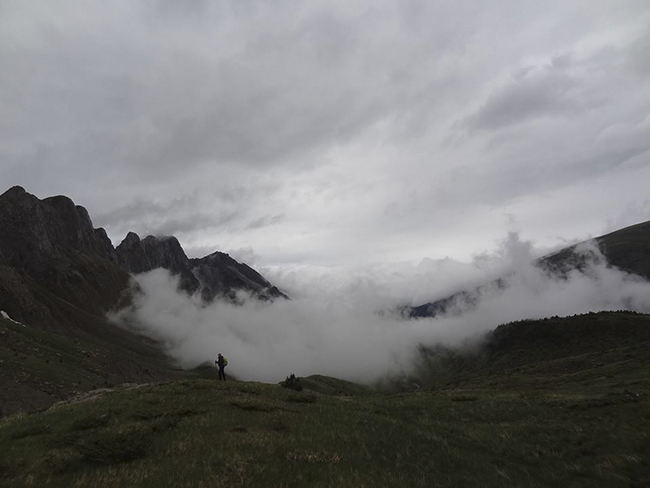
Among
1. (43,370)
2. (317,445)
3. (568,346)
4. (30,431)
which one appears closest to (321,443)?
(317,445)

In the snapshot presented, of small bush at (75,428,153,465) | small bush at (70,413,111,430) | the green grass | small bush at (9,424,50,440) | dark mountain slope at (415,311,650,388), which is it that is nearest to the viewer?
the green grass

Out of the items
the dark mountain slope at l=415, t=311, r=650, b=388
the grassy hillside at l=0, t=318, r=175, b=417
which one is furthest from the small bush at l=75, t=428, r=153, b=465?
the dark mountain slope at l=415, t=311, r=650, b=388

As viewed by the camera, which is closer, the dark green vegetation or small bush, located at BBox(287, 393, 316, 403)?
the dark green vegetation

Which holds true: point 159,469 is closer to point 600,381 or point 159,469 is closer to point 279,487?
point 279,487

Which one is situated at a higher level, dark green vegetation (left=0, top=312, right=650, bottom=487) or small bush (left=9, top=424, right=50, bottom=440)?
small bush (left=9, top=424, right=50, bottom=440)

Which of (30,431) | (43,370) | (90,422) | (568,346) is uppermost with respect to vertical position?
(43,370)

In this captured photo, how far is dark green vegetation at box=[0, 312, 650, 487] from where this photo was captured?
13289mm

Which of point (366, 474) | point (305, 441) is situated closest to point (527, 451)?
point (366, 474)

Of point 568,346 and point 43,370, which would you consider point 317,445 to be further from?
point 568,346

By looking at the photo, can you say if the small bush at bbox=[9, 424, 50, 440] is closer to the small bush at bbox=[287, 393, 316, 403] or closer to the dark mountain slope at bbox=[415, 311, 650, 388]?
the small bush at bbox=[287, 393, 316, 403]

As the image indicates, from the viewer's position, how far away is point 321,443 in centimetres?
1719

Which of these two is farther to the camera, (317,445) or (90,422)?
(90,422)

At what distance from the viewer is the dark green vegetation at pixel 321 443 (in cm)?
1329

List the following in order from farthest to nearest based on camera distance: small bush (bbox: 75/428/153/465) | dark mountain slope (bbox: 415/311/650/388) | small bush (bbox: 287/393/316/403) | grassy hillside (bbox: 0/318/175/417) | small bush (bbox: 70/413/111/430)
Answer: dark mountain slope (bbox: 415/311/650/388) → grassy hillside (bbox: 0/318/175/417) → small bush (bbox: 287/393/316/403) → small bush (bbox: 70/413/111/430) → small bush (bbox: 75/428/153/465)
